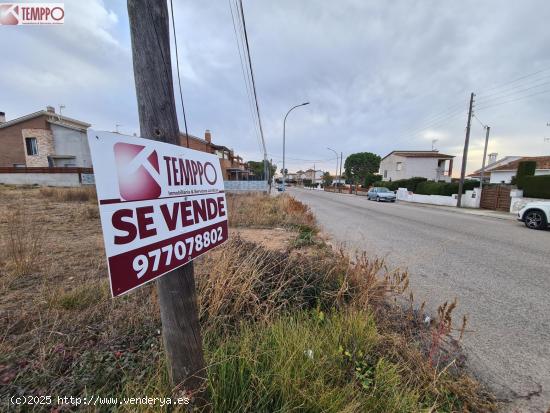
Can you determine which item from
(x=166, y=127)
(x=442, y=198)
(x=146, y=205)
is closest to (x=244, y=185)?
(x=442, y=198)

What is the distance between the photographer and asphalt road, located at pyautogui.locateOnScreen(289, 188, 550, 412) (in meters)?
2.10

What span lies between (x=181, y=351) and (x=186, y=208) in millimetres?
840

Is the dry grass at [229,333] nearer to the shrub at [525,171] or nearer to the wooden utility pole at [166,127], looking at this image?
the wooden utility pole at [166,127]

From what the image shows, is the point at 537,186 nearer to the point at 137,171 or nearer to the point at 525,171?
the point at 525,171

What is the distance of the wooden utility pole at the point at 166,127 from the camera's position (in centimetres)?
122

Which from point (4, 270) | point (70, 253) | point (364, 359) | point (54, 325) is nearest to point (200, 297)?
point (54, 325)

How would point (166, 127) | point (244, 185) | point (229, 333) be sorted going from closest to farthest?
point (166, 127)
point (229, 333)
point (244, 185)

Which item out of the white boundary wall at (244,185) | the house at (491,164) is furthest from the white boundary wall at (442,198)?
the house at (491,164)

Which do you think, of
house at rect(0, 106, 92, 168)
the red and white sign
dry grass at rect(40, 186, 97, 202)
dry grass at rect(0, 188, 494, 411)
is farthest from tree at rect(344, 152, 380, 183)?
the red and white sign

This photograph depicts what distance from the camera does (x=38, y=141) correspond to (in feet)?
87.4

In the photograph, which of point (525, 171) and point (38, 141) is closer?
point (525, 171)

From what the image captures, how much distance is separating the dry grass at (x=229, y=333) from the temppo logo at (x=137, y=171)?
46.5 inches

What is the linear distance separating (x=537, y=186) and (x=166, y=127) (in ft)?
69.5

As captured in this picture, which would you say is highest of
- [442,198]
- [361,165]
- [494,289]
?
[361,165]
